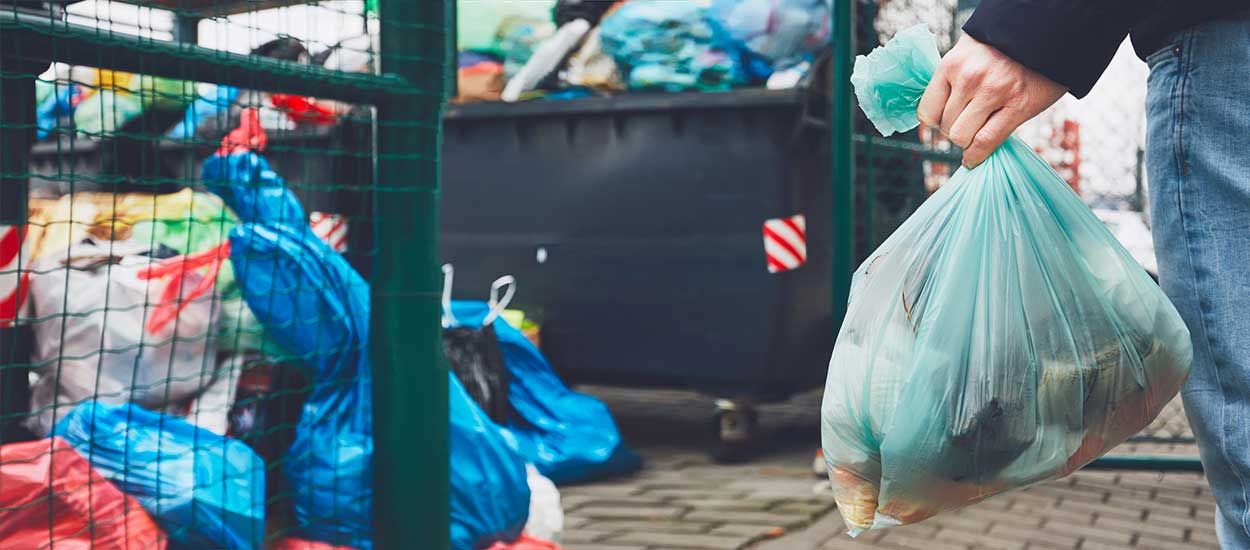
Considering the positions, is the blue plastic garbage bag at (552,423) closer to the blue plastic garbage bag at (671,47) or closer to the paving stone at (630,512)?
the paving stone at (630,512)

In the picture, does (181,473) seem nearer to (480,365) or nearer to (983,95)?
(480,365)

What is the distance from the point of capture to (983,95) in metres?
1.38

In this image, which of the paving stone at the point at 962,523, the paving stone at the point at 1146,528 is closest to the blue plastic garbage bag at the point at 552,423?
the paving stone at the point at 962,523

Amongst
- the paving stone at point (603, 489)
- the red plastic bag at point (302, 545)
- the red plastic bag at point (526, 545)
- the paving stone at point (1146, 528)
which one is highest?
the red plastic bag at point (302, 545)

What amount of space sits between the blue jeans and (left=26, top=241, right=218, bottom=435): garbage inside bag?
231cm

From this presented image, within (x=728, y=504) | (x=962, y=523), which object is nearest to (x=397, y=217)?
(x=728, y=504)

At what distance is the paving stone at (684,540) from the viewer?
322 centimetres

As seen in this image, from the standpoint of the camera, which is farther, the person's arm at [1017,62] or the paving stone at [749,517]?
the paving stone at [749,517]

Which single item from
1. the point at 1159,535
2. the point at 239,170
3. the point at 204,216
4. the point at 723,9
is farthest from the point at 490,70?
the point at 1159,535

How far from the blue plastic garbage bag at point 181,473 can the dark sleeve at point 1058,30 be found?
1768 millimetres

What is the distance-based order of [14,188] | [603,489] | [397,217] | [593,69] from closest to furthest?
[397,217], [14,188], [603,489], [593,69]

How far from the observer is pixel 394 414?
2.47m

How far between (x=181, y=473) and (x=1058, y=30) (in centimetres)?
191

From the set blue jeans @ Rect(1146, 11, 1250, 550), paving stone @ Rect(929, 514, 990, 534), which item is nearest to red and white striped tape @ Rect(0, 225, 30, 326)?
blue jeans @ Rect(1146, 11, 1250, 550)
